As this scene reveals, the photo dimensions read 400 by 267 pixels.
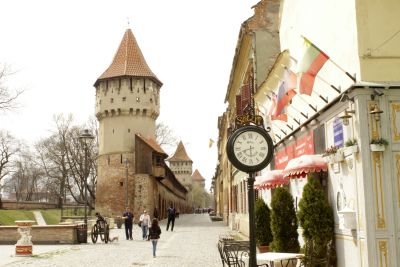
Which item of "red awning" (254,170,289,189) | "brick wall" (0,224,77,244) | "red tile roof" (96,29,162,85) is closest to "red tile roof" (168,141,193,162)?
"red tile roof" (96,29,162,85)

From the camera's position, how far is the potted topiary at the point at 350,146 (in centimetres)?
891

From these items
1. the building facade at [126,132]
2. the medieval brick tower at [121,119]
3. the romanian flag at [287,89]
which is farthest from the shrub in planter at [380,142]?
the medieval brick tower at [121,119]

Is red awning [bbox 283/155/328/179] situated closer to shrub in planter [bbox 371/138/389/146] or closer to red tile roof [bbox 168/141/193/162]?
shrub in planter [bbox 371/138/389/146]

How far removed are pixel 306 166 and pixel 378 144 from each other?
7.40 ft

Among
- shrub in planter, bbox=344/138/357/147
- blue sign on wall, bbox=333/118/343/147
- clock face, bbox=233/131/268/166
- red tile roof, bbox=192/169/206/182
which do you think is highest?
red tile roof, bbox=192/169/206/182

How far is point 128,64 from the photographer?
54000mm

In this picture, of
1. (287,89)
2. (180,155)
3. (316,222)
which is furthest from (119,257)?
(180,155)

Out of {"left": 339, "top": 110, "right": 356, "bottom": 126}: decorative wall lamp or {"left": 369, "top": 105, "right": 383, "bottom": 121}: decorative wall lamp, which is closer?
{"left": 369, "top": 105, "right": 383, "bottom": 121}: decorative wall lamp

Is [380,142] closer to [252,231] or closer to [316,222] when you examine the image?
[316,222]

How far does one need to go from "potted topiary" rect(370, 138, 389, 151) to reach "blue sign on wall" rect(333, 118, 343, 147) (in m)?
1.25

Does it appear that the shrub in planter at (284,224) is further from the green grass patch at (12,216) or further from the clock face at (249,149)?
the green grass patch at (12,216)

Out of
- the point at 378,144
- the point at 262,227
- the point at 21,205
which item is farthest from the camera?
the point at 21,205

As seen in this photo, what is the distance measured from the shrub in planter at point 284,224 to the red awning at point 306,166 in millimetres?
2051

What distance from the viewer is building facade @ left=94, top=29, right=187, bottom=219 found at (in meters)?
50.1
